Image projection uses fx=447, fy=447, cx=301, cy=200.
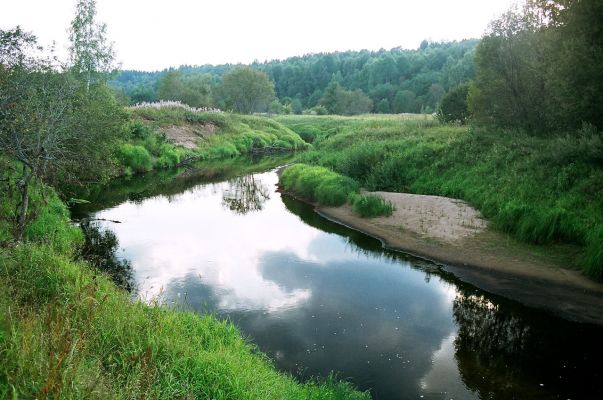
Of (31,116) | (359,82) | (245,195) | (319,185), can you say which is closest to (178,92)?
(245,195)

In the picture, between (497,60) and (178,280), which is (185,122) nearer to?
(497,60)

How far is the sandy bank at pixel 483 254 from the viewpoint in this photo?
11156 millimetres

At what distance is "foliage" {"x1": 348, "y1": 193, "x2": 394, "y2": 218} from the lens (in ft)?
60.1

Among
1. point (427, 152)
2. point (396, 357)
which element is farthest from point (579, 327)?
point (427, 152)

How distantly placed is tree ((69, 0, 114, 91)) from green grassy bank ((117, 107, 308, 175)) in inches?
170

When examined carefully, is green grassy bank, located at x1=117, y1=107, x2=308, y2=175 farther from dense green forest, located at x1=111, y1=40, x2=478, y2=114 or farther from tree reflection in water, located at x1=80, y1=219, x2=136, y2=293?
dense green forest, located at x1=111, y1=40, x2=478, y2=114

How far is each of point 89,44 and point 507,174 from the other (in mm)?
30668

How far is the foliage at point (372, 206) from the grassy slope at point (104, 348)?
11.2 m

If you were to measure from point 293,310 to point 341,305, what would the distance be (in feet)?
3.96

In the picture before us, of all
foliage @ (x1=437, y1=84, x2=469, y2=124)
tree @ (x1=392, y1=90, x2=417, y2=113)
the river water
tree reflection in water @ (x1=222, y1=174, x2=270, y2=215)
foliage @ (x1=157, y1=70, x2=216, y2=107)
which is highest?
tree @ (x1=392, y1=90, x2=417, y2=113)

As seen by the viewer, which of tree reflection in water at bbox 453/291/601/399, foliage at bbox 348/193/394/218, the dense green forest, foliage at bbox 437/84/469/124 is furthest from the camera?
the dense green forest

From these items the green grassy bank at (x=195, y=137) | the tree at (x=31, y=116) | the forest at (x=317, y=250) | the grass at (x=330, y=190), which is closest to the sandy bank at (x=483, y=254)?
the forest at (x=317, y=250)

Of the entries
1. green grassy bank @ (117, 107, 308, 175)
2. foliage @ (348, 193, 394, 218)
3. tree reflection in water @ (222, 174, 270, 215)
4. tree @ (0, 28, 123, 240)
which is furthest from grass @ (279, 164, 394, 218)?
tree @ (0, 28, 123, 240)

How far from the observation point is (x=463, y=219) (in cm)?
1659
